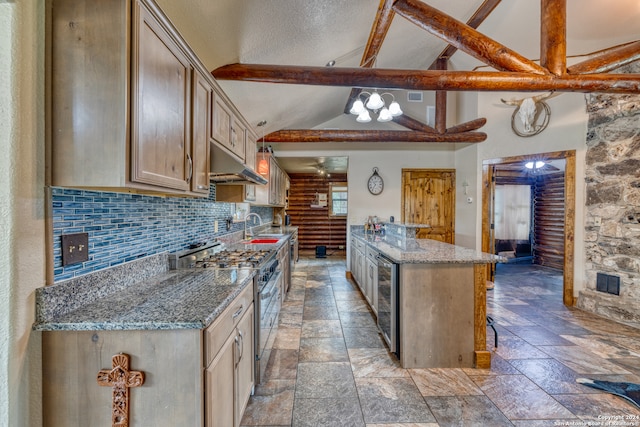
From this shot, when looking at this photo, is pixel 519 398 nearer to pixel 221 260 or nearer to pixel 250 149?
pixel 221 260

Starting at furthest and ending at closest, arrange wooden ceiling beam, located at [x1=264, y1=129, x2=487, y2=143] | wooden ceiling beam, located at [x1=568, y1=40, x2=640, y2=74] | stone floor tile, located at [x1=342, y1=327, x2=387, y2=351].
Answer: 1. wooden ceiling beam, located at [x1=264, y1=129, x2=487, y2=143]
2. wooden ceiling beam, located at [x1=568, y1=40, x2=640, y2=74]
3. stone floor tile, located at [x1=342, y1=327, x2=387, y2=351]

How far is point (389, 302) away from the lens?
249 centimetres

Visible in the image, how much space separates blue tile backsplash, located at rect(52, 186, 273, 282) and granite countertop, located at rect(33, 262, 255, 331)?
17 cm

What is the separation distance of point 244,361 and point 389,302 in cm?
140

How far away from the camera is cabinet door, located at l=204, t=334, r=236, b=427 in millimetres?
1082

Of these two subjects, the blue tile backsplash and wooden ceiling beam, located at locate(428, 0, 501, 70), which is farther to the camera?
wooden ceiling beam, located at locate(428, 0, 501, 70)

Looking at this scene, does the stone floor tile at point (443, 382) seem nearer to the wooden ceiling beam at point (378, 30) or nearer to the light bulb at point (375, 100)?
the light bulb at point (375, 100)

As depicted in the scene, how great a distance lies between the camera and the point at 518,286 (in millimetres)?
4641

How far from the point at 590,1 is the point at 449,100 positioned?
2277 mm

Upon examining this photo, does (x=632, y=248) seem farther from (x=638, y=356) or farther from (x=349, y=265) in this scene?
(x=349, y=265)

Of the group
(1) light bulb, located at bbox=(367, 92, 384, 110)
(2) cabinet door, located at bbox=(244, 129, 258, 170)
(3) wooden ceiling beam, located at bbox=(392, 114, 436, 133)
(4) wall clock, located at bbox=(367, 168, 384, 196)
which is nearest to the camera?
(2) cabinet door, located at bbox=(244, 129, 258, 170)

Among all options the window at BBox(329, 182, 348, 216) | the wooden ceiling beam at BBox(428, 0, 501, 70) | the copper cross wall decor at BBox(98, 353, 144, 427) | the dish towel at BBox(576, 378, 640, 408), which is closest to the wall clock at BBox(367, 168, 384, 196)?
the wooden ceiling beam at BBox(428, 0, 501, 70)

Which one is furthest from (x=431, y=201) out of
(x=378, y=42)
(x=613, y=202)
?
(x=378, y=42)

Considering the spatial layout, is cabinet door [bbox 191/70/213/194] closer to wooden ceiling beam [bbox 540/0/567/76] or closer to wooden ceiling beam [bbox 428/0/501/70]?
wooden ceiling beam [bbox 540/0/567/76]
